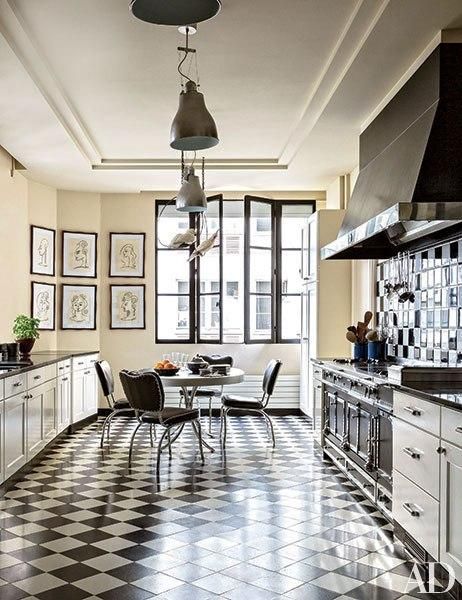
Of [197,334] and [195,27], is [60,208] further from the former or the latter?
[195,27]

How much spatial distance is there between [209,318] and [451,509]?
663 cm

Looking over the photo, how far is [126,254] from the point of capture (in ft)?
31.5

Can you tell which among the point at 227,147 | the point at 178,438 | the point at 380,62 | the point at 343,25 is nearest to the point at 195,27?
the point at 343,25

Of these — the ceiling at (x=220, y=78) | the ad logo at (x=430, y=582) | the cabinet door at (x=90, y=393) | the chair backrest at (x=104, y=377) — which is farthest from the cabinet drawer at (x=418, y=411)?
the cabinet door at (x=90, y=393)

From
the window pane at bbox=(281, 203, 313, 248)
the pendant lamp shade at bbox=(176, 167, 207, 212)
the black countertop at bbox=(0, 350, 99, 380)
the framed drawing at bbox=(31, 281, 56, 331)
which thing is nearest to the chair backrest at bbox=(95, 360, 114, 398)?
the black countertop at bbox=(0, 350, 99, 380)

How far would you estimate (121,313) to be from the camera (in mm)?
9586

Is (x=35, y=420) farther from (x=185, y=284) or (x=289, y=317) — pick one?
(x=289, y=317)

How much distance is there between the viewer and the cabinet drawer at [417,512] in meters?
3.30

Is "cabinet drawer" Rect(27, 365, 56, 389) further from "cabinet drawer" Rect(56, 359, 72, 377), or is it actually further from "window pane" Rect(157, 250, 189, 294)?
"window pane" Rect(157, 250, 189, 294)

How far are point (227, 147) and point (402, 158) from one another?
319cm

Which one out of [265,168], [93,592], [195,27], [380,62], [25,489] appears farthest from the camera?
[265,168]

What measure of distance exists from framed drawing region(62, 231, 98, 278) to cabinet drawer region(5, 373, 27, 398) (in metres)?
3.82

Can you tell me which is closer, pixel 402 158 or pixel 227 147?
pixel 402 158

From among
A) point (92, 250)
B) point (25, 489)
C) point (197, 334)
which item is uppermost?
point (92, 250)
